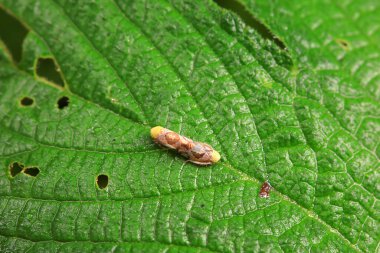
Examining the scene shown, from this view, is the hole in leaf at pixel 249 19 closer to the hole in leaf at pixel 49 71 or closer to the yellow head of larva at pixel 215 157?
the yellow head of larva at pixel 215 157

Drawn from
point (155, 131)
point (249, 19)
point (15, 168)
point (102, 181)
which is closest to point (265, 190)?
point (155, 131)

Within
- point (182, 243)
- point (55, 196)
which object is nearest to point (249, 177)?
point (182, 243)

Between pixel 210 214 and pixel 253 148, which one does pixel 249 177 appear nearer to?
pixel 253 148

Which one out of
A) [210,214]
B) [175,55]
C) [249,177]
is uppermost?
[175,55]

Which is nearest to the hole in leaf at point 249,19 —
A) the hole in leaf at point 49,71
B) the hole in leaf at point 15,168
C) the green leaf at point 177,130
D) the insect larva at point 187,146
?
the green leaf at point 177,130

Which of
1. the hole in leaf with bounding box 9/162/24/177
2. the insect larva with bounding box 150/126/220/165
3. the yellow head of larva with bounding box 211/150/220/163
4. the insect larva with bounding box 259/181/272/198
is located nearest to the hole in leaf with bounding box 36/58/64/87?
the hole in leaf with bounding box 9/162/24/177

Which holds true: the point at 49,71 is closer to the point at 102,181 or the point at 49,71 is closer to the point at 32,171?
the point at 32,171
